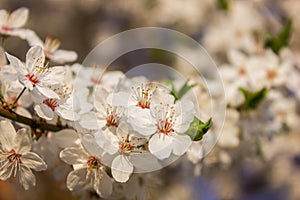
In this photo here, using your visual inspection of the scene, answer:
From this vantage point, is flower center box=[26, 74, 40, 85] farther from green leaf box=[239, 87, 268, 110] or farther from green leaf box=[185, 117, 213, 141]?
green leaf box=[239, 87, 268, 110]

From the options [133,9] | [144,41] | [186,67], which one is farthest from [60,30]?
[186,67]

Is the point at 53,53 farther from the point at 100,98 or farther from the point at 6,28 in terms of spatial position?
the point at 100,98

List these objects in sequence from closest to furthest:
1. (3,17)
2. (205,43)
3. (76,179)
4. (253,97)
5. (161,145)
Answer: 1. (161,145)
2. (76,179)
3. (3,17)
4. (253,97)
5. (205,43)

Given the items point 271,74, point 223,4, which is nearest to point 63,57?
point 271,74

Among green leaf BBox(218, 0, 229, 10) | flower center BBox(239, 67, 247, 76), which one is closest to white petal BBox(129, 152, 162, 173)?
flower center BBox(239, 67, 247, 76)

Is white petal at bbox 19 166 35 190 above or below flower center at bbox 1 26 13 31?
below

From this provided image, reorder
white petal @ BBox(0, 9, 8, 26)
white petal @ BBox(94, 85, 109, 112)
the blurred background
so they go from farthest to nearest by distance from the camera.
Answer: the blurred background, white petal @ BBox(0, 9, 8, 26), white petal @ BBox(94, 85, 109, 112)

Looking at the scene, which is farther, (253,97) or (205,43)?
(205,43)
